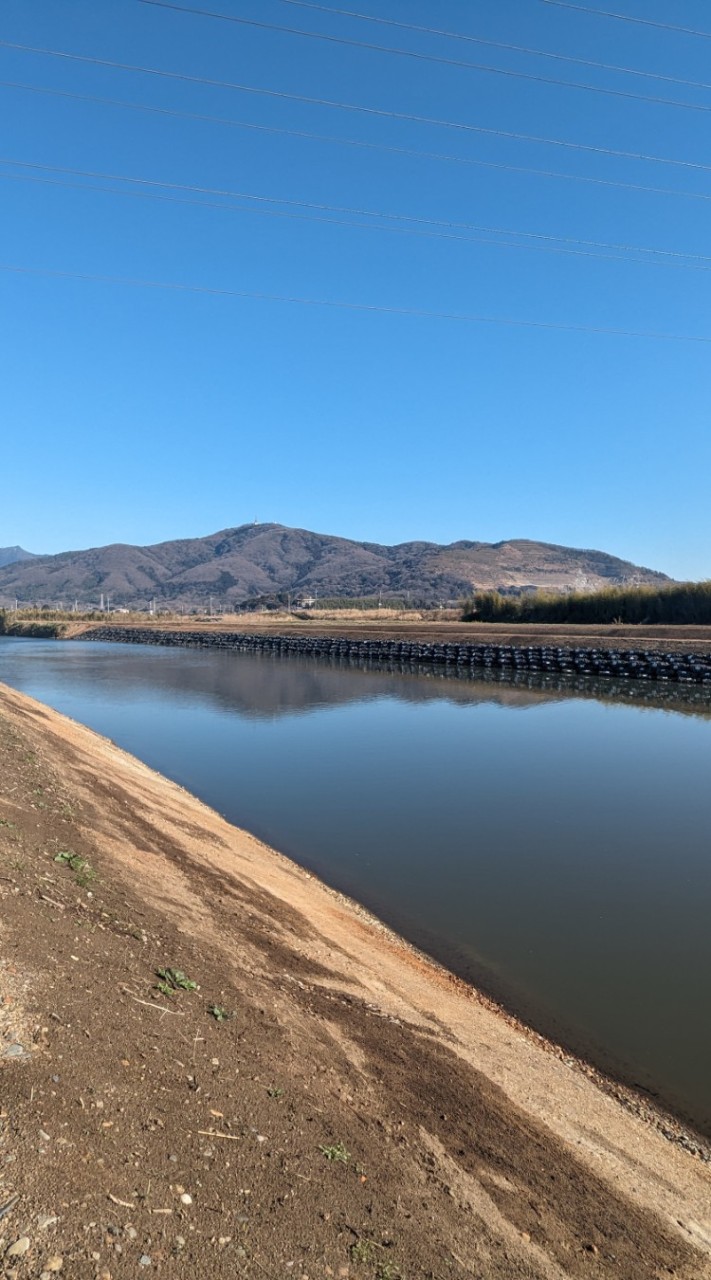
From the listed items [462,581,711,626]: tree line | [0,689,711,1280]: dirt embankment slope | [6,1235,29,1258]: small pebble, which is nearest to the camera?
[6,1235,29,1258]: small pebble

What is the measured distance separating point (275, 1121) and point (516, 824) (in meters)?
13.0

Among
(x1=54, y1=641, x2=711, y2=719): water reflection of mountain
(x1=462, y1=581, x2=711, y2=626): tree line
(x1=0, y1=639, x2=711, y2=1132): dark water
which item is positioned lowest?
(x1=0, y1=639, x2=711, y2=1132): dark water

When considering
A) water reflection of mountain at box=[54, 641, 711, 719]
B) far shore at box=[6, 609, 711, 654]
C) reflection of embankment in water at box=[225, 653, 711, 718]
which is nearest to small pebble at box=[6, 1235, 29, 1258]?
water reflection of mountain at box=[54, 641, 711, 719]

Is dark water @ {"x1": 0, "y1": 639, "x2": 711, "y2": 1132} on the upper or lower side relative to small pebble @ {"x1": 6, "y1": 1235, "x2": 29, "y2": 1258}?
lower

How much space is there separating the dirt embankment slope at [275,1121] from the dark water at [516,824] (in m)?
1.86

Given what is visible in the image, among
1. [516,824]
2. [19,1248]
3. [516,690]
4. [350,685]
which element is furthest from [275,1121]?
[350,685]

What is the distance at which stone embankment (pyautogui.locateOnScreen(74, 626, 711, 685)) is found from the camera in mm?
48875

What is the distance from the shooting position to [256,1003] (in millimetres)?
6773

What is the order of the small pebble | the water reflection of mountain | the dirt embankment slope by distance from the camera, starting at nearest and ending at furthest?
the small pebble < the dirt embankment slope < the water reflection of mountain

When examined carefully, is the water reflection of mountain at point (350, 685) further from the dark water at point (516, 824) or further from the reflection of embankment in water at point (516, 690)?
the dark water at point (516, 824)

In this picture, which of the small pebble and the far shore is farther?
the far shore

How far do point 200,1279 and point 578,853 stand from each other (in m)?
12.8

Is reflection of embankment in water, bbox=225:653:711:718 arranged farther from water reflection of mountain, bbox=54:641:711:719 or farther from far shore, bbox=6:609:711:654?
far shore, bbox=6:609:711:654

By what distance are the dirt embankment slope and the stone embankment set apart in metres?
43.0
